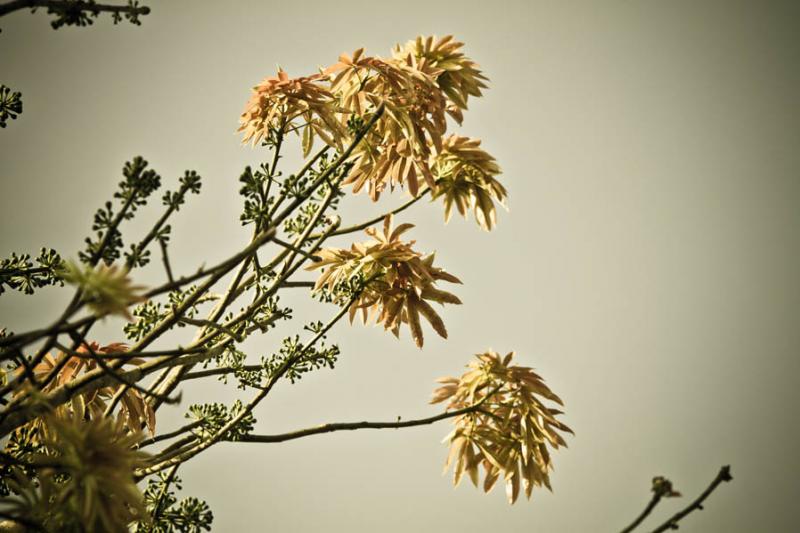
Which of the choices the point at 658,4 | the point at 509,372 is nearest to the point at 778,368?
the point at 509,372

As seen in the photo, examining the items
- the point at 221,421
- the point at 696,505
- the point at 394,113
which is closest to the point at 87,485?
the point at 221,421

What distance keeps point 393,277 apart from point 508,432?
30.2 inches

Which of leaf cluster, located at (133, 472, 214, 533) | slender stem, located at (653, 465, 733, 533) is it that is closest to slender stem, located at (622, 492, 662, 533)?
slender stem, located at (653, 465, 733, 533)

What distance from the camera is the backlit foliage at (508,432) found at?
231cm

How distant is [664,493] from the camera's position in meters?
1.17

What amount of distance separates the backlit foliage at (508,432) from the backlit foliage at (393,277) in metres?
0.37

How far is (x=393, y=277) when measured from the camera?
7.45ft

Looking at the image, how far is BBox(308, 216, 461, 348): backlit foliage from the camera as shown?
7.37 ft

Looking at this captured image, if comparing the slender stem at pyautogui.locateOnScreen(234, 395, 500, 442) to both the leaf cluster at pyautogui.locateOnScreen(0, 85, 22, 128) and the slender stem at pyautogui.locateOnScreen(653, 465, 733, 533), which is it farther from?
the leaf cluster at pyautogui.locateOnScreen(0, 85, 22, 128)

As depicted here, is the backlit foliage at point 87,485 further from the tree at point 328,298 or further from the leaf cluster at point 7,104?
the leaf cluster at point 7,104

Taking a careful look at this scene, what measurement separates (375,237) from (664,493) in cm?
146

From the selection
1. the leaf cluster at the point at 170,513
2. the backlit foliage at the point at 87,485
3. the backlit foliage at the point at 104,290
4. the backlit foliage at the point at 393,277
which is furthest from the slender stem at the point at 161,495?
the backlit foliage at the point at 104,290

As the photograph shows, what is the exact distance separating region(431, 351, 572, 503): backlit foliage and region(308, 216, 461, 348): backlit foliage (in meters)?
0.37

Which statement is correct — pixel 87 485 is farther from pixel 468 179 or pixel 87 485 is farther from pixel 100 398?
pixel 468 179
